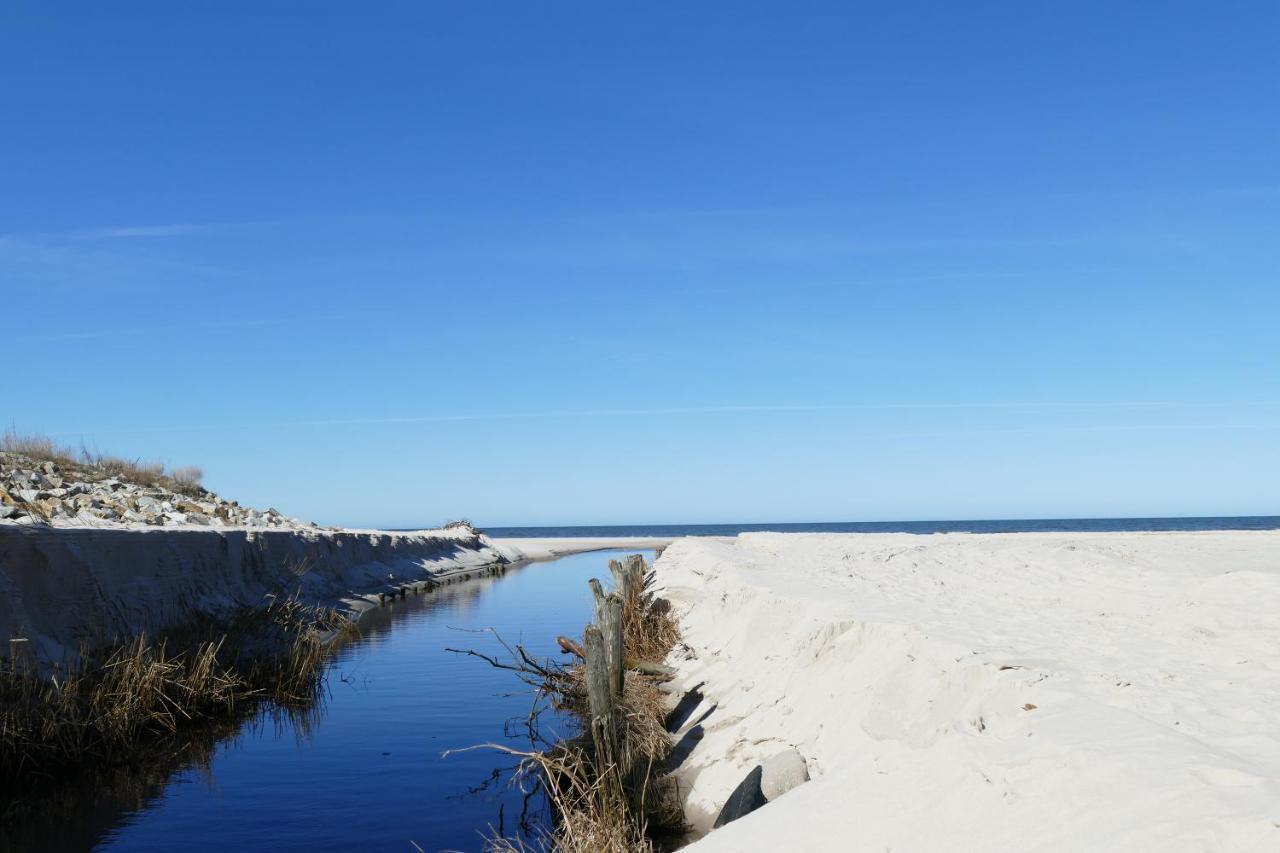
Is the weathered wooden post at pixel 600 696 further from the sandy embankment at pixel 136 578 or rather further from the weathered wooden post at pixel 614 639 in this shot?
the sandy embankment at pixel 136 578

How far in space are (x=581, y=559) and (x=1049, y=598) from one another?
40354 millimetres

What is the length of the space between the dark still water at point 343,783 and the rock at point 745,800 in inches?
86.2

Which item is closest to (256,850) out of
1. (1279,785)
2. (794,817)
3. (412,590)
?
(794,817)

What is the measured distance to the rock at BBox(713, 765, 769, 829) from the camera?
272 inches

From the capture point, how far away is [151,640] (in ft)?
45.2

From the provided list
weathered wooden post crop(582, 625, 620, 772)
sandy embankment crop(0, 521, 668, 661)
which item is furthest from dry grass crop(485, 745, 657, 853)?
sandy embankment crop(0, 521, 668, 661)

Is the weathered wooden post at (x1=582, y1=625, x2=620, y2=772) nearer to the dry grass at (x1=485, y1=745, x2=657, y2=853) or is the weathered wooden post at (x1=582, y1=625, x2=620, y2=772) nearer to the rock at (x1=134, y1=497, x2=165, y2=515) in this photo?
the dry grass at (x1=485, y1=745, x2=657, y2=853)

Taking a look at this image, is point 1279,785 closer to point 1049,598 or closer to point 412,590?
point 1049,598

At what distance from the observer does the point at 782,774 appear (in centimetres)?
718

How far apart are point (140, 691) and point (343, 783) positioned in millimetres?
3161

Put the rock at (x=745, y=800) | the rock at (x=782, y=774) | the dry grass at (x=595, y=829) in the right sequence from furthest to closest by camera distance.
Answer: the rock at (x=782, y=774)
the rock at (x=745, y=800)
the dry grass at (x=595, y=829)

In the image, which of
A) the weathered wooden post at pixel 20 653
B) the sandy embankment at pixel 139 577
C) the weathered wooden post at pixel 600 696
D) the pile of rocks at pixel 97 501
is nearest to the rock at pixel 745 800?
the weathered wooden post at pixel 600 696

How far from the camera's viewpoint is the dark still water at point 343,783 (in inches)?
332

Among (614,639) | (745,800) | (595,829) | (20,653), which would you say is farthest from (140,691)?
(745,800)
